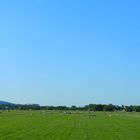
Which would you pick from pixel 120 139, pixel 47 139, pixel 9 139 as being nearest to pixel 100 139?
pixel 120 139

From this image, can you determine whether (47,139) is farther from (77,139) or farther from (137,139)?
(137,139)

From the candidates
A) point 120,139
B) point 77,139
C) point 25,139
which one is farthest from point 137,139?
point 25,139

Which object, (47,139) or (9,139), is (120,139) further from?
(9,139)

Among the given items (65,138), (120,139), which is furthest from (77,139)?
(120,139)

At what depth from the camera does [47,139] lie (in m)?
38.6

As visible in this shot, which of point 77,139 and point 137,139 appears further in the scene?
point 137,139

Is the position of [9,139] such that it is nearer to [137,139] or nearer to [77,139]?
Answer: [77,139]

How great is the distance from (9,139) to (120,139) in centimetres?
946

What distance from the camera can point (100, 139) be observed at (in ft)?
132

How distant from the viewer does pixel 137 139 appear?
41.6m

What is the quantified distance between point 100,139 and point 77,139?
88.2 inches

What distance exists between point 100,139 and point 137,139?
3.62m

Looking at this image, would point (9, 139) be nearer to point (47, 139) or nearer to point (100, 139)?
point (47, 139)

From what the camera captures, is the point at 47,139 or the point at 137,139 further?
the point at 137,139
